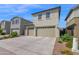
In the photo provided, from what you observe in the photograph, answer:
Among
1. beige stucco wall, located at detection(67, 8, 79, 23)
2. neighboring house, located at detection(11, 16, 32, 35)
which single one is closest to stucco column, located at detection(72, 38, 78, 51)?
beige stucco wall, located at detection(67, 8, 79, 23)

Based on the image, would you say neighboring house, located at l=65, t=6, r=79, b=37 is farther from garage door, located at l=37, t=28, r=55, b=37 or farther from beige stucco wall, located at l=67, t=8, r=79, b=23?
garage door, located at l=37, t=28, r=55, b=37

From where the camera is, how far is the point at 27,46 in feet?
28.6

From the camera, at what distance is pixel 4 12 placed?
844 cm

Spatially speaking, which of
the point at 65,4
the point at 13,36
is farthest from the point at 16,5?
the point at 65,4

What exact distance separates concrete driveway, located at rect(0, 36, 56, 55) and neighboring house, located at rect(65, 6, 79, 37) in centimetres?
88

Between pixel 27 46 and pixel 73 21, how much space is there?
2.42m

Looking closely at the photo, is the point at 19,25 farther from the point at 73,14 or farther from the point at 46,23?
the point at 73,14

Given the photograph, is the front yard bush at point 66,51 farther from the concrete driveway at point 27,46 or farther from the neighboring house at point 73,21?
the neighboring house at point 73,21

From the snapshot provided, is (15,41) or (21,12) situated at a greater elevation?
(21,12)

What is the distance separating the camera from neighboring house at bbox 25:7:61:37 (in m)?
8.60
